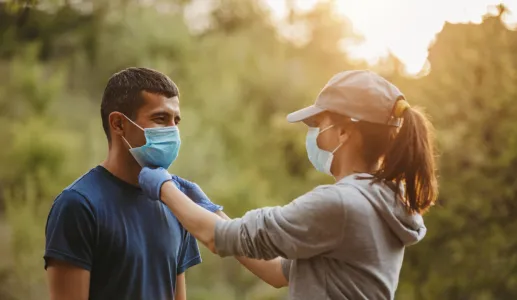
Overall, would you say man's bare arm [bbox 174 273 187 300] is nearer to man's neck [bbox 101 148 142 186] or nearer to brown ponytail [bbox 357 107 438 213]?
man's neck [bbox 101 148 142 186]

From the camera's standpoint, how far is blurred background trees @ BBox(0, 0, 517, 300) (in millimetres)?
6258

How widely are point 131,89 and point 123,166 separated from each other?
0.69 ft

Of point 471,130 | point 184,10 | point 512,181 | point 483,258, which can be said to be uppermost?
point 184,10

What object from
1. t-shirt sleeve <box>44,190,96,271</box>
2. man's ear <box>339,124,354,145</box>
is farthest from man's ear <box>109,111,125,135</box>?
man's ear <box>339,124,354,145</box>

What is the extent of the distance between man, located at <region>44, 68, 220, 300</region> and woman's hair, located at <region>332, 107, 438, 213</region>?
545 mm

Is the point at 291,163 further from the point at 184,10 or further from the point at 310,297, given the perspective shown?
the point at 310,297

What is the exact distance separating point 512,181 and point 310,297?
508 centimetres

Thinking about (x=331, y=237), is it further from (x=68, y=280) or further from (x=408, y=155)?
(x=68, y=280)

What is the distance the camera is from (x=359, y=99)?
5.64 feet

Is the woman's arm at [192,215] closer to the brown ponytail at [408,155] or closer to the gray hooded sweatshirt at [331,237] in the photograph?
the gray hooded sweatshirt at [331,237]

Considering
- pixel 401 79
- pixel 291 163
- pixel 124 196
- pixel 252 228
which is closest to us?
pixel 252 228

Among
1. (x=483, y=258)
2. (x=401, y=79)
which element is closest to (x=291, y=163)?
(x=401, y=79)

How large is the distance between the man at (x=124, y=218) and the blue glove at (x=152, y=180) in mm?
97

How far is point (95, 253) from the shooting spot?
1.80 metres
